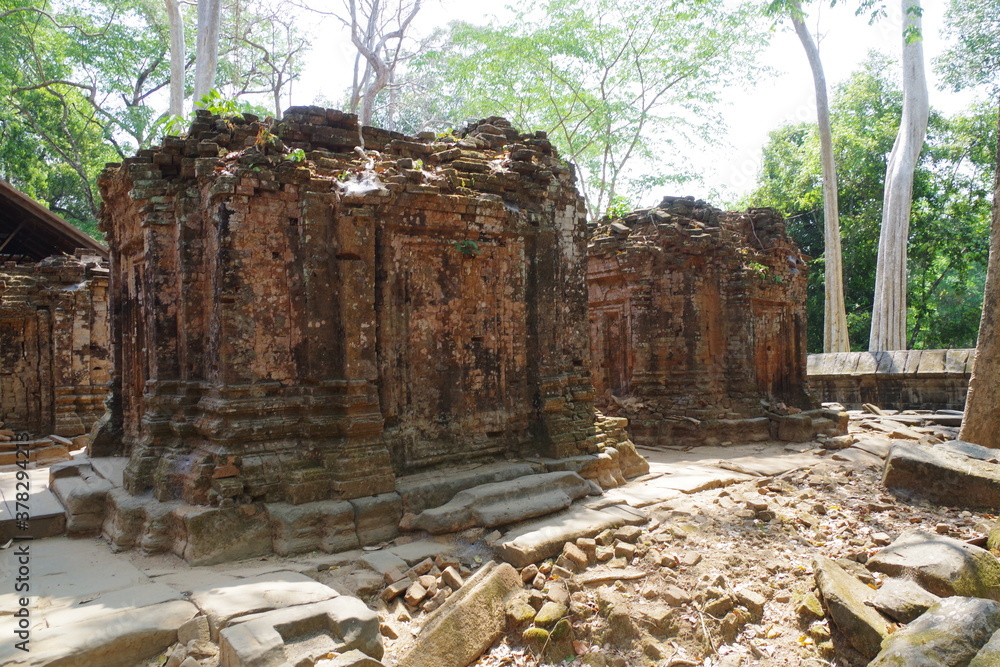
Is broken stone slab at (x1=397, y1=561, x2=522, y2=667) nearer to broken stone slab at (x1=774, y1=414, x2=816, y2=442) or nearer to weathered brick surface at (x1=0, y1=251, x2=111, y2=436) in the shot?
broken stone slab at (x1=774, y1=414, x2=816, y2=442)

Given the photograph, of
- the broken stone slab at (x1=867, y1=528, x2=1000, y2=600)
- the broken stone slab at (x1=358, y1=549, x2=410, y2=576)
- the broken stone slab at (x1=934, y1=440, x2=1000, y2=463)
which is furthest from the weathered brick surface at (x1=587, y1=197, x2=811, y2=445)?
the broken stone slab at (x1=358, y1=549, x2=410, y2=576)

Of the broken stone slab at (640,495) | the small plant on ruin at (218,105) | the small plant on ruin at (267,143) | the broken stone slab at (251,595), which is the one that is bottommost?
the broken stone slab at (640,495)

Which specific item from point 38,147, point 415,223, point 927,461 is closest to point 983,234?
point 927,461

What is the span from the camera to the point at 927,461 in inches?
263

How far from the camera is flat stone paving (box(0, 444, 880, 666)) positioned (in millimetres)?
3732

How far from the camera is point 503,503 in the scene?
229 inches

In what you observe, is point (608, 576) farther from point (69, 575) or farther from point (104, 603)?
point (69, 575)

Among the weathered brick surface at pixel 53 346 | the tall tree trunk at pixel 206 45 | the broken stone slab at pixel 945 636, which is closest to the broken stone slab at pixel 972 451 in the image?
the broken stone slab at pixel 945 636

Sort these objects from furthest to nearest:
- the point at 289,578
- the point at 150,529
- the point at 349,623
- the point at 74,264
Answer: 1. the point at 74,264
2. the point at 150,529
3. the point at 289,578
4. the point at 349,623

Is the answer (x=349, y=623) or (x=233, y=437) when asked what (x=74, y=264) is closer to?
(x=233, y=437)

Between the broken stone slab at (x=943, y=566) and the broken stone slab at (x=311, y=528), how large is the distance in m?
4.14

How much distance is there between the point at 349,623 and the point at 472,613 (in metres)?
0.79

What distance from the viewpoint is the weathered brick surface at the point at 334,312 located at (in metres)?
5.59

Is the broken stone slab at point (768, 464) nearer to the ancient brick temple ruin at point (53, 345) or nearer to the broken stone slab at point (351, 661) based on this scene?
the broken stone slab at point (351, 661)
